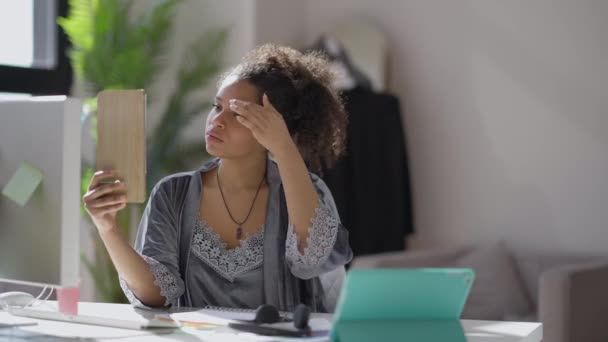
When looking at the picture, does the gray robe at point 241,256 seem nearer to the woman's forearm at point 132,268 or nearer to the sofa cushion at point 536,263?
the woman's forearm at point 132,268

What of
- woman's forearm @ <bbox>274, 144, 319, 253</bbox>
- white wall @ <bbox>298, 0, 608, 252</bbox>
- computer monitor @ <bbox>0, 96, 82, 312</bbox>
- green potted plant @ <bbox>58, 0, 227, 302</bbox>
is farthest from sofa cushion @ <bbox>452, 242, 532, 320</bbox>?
computer monitor @ <bbox>0, 96, 82, 312</bbox>

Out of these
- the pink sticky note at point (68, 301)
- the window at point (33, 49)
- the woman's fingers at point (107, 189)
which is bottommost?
the pink sticky note at point (68, 301)

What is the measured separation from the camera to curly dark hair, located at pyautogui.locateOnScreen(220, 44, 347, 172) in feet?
7.30

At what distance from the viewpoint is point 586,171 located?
14.2 feet

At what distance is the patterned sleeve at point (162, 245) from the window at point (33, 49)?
92.1 inches

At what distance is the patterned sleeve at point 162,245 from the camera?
6.57 ft

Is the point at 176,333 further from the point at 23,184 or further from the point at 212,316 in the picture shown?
the point at 23,184

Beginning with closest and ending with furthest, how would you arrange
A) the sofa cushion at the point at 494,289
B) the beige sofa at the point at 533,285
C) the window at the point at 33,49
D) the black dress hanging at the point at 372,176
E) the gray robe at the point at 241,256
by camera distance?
the gray robe at the point at 241,256 < the beige sofa at the point at 533,285 < the sofa cushion at the point at 494,289 < the window at the point at 33,49 < the black dress hanging at the point at 372,176

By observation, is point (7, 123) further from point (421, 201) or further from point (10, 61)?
point (421, 201)

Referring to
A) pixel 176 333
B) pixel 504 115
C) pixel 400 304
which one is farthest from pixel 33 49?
pixel 400 304

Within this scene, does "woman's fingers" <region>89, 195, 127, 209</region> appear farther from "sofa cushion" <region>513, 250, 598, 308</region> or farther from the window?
"sofa cushion" <region>513, 250, 598, 308</region>

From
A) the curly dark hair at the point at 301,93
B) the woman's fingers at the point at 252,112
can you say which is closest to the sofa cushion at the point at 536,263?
the curly dark hair at the point at 301,93

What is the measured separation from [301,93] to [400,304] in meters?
0.90

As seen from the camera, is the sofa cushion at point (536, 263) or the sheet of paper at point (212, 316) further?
the sofa cushion at point (536, 263)
